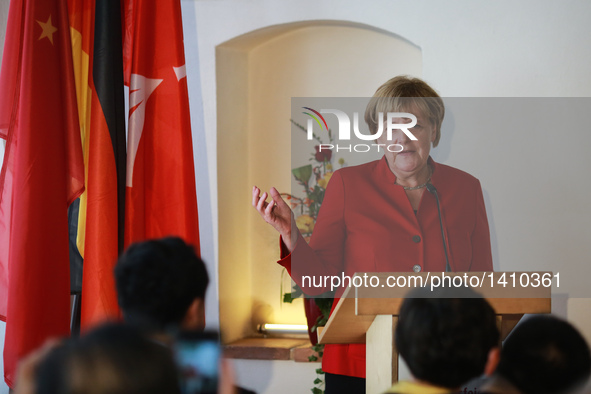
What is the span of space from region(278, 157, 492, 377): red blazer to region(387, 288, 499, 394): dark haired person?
2.96 ft

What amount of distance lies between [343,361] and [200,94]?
74.3 inches

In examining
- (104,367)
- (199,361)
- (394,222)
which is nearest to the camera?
(104,367)

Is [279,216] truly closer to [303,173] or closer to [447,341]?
[447,341]

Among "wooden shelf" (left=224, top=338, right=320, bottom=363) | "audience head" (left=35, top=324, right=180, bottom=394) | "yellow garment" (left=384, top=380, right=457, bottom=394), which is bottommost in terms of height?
"wooden shelf" (left=224, top=338, right=320, bottom=363)

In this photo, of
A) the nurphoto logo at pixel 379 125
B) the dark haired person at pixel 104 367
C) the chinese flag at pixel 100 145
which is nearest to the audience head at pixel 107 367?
the dark haired person at pixel 104 367

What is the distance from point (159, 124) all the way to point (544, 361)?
2061 mm

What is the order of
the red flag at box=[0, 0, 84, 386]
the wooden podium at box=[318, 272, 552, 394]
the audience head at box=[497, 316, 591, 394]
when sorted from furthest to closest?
1. the red flag at box=[0, 0, 84, 386]
2. the wooden podium at box=[318, 272, 552, 394]
3. the audience head at box=[497, 316, 591, 394]

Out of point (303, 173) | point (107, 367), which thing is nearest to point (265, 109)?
point (303, 173)

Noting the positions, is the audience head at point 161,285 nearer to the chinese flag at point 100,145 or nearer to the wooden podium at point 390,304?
the wooden podium at point 390,304

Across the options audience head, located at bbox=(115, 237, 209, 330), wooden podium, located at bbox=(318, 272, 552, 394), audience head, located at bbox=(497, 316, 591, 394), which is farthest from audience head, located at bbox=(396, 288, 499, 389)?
audience head, located at bbox=(115, 237, 209, 330)

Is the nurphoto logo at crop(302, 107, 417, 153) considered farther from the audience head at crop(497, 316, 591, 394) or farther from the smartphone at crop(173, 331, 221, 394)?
the smartphone at crop(173, 331, 221, 394)

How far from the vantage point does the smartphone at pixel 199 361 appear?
103cm

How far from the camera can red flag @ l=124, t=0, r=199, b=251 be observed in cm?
282

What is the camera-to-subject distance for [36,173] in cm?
256
